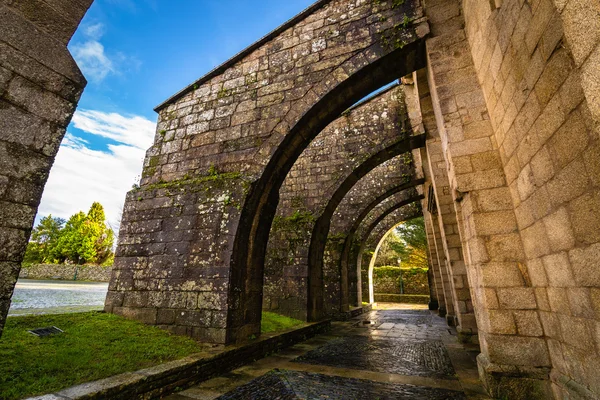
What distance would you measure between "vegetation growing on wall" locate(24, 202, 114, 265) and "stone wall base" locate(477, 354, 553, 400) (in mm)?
32332

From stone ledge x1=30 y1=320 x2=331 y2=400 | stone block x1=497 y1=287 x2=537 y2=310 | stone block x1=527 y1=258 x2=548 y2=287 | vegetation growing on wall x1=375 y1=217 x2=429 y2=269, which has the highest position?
vegetation growing on wall x1=375 y1=217 x2=429 y2=269

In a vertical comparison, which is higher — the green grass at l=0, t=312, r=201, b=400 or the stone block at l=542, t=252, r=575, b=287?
the stone block at l=542, t=252, r=575, b=287

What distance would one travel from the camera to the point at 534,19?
6.61ft

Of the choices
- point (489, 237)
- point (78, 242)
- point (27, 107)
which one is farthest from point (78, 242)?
point (489, 237)

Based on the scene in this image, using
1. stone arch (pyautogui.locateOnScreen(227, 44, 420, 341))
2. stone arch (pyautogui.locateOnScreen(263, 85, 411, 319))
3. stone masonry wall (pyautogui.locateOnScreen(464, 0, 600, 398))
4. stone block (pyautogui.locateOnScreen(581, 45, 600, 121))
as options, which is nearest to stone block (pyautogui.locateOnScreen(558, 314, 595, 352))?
stone masonry wall (pyautogui.locateOnScreen(464, 0, 600, 398))

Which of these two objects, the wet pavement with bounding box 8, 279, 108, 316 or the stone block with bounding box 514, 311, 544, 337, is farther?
the wet pavement with bounding box 8, 279, 108, 316

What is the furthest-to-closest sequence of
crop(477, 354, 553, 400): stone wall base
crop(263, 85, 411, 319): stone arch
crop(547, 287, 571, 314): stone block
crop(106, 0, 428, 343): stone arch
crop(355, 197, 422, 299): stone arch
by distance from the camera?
crop(355, 197, 422, 299): stone arch, crop(263, 85, 411, 319): stone arch, crop(106, 0, 428, 343): stone arch, crop(477, 354, 553, 400): stone wall base, crop(547, 287, 571, 314): stone block

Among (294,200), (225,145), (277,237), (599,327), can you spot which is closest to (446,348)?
(599,327)

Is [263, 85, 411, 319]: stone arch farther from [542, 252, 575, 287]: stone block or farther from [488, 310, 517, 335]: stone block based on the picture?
[542, 252, 575, 287]: stone block

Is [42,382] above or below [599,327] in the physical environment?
below

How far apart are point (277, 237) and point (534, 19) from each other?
606 centimetres

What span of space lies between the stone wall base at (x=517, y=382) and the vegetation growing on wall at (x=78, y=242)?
106 ft

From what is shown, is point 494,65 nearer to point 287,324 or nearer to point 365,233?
point 287,324

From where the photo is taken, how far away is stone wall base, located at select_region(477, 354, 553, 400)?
2.36m
